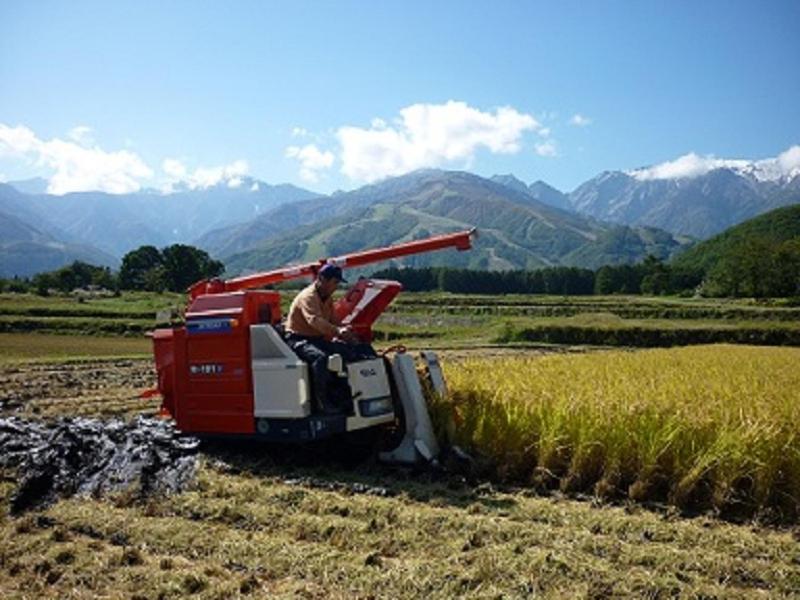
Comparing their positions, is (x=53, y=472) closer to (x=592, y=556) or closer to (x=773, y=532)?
(x=592, y=556)

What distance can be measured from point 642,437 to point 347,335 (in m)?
3.34

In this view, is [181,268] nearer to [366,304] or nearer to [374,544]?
[366,304]

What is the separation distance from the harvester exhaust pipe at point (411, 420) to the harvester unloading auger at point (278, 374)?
0.01 meters

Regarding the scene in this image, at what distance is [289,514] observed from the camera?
22.9 feet

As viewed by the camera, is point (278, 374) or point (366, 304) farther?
point (366, 304)

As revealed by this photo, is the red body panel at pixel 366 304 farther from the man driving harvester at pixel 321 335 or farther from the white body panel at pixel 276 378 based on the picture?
the white body panel at pixel 276 378

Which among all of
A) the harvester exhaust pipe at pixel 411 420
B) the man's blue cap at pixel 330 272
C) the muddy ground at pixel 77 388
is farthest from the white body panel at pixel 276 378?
the muddy ground at pixel 77 388

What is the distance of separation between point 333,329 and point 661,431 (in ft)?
12.0

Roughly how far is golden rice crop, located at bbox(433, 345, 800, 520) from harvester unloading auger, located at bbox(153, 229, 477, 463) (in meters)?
0.61

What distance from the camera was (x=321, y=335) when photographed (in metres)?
8.73

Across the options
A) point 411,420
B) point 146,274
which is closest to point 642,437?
point 411,420

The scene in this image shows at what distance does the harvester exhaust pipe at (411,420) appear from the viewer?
8484mm

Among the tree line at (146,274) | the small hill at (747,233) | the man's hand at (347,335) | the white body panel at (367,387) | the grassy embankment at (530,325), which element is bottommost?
Result: the grassy embankment at (530,325)

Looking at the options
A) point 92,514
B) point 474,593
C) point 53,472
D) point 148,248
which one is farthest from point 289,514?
point 148,248
